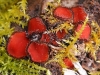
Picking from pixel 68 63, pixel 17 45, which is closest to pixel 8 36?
pixel 17 45

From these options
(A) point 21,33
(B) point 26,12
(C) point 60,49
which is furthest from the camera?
(B) point 26,12

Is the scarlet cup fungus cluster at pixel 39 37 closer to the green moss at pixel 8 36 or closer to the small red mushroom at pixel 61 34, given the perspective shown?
the small red mushroom at pixel 61 34

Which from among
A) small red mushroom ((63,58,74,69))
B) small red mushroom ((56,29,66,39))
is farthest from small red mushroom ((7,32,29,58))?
small red mushroom ((63,58,74,69))

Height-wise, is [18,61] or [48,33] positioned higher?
[48,33]

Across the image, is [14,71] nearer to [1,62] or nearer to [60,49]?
[1,62]

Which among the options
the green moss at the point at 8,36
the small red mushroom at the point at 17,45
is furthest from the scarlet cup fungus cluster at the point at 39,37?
the green moss at the point at 8,36

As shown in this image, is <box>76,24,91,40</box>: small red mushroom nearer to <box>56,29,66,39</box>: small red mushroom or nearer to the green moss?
<box>56,29,66,39</box>: small red mushroom

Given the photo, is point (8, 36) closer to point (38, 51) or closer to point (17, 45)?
point (17, 45)

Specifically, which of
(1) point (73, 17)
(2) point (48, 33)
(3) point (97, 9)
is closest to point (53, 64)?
(2) point (48, 33)
